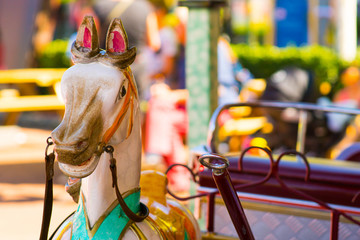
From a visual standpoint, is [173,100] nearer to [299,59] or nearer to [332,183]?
[332,183]

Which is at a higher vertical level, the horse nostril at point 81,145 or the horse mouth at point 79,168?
the horse nostril at point 81,145

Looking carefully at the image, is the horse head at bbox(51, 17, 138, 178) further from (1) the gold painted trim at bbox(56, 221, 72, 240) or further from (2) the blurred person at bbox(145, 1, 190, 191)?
(2) the blurred person at bbox(145, 1, 190, 191)

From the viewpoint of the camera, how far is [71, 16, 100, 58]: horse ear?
156 centimetres

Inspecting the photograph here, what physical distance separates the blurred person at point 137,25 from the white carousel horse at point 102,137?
4283mm

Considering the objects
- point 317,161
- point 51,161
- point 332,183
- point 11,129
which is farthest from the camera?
point 11,129

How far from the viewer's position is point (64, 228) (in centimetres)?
174

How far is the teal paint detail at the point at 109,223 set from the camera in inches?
62.9

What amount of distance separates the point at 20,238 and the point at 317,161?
2444 millimetres

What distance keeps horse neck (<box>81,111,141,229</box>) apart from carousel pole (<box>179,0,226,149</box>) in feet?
6.25

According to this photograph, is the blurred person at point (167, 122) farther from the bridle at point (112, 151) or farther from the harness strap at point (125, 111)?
the harness strap at point (125, 111)

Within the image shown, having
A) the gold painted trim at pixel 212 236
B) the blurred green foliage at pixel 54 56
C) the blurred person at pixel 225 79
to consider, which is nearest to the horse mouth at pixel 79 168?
the gold painted trim at pixel 212 236

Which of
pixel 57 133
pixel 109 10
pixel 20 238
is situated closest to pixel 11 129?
pixel 109 10

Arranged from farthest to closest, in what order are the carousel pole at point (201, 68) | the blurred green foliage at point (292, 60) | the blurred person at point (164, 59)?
the blurred green foliage at point (292, 60) < the blurred person at point (164, 59) < the carousel pole at point (201, 68)

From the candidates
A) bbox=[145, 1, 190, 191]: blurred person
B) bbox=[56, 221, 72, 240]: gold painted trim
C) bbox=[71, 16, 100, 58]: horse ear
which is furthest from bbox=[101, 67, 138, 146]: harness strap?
bbox=[145, 1, 190, 191]: blurred person
